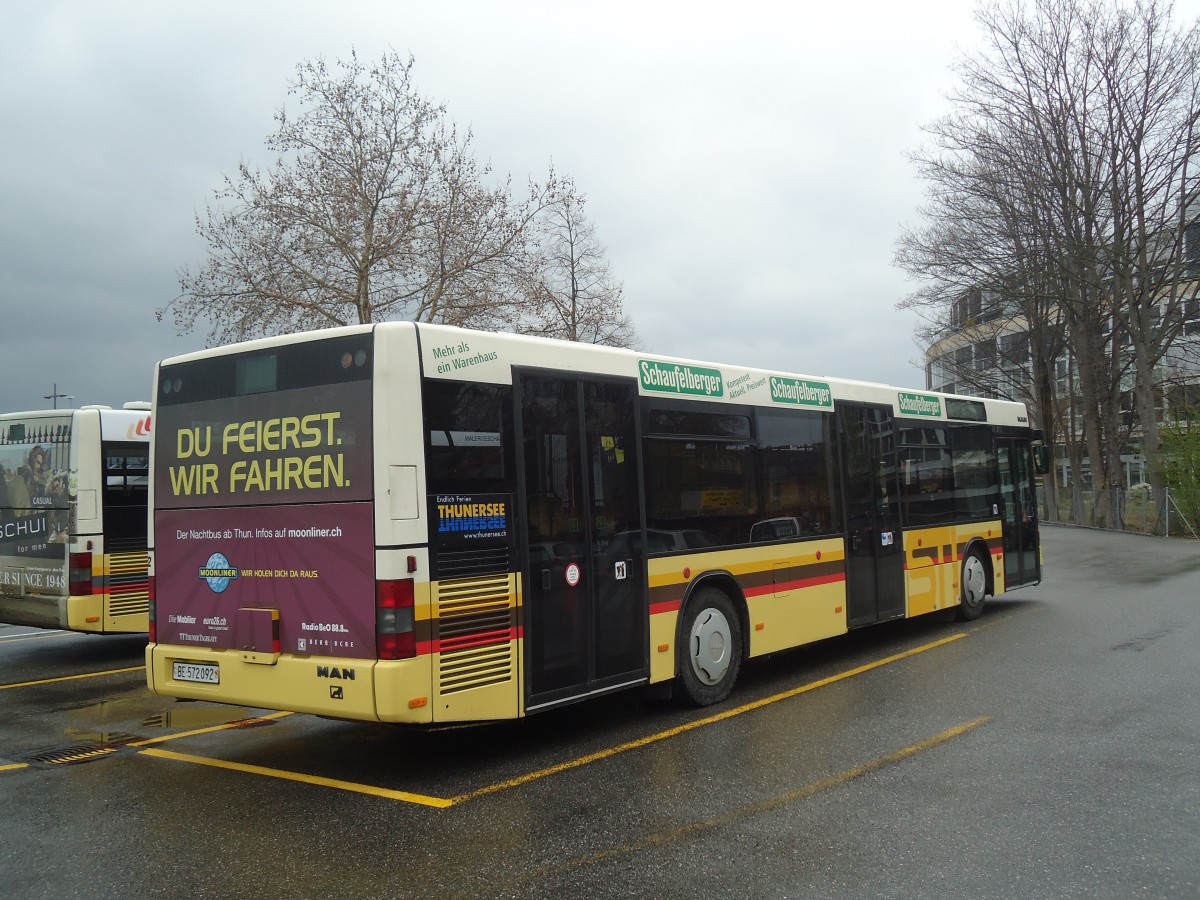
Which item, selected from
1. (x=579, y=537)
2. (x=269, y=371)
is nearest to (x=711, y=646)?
(x=579, y=537)

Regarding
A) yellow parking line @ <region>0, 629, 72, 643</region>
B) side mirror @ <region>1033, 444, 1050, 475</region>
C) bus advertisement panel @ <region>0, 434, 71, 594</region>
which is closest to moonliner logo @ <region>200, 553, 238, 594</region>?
bus advertisement panel @ <region>0, 434, 71, 594</region>

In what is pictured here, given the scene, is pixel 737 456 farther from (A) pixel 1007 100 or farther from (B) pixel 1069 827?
(A) pixel 1007 100

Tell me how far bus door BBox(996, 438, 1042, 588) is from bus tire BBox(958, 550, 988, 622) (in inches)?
32.6

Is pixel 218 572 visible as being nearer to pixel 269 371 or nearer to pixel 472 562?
pixel 269 371

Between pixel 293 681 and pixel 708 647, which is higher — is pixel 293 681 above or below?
above

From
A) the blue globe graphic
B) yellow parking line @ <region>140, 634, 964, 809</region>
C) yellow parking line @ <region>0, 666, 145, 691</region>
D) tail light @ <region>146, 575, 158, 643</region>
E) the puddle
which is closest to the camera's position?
yellow parking line @ <region>140, 634, 964, 809</region>

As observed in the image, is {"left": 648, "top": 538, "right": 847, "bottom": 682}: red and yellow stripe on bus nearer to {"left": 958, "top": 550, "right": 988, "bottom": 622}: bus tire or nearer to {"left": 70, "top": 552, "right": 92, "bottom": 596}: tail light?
{"left": 958, "top": 550, "right": 988, "bottom": 622}: bus tire

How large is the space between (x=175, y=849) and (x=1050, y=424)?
42642 mm

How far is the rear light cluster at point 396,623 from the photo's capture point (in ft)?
19.8

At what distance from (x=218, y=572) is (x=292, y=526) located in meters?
0.82

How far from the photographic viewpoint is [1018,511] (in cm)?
1441

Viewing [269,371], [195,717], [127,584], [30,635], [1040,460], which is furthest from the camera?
[30,635]

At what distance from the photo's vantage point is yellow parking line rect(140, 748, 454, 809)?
6.08m

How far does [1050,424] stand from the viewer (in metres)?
42.3
